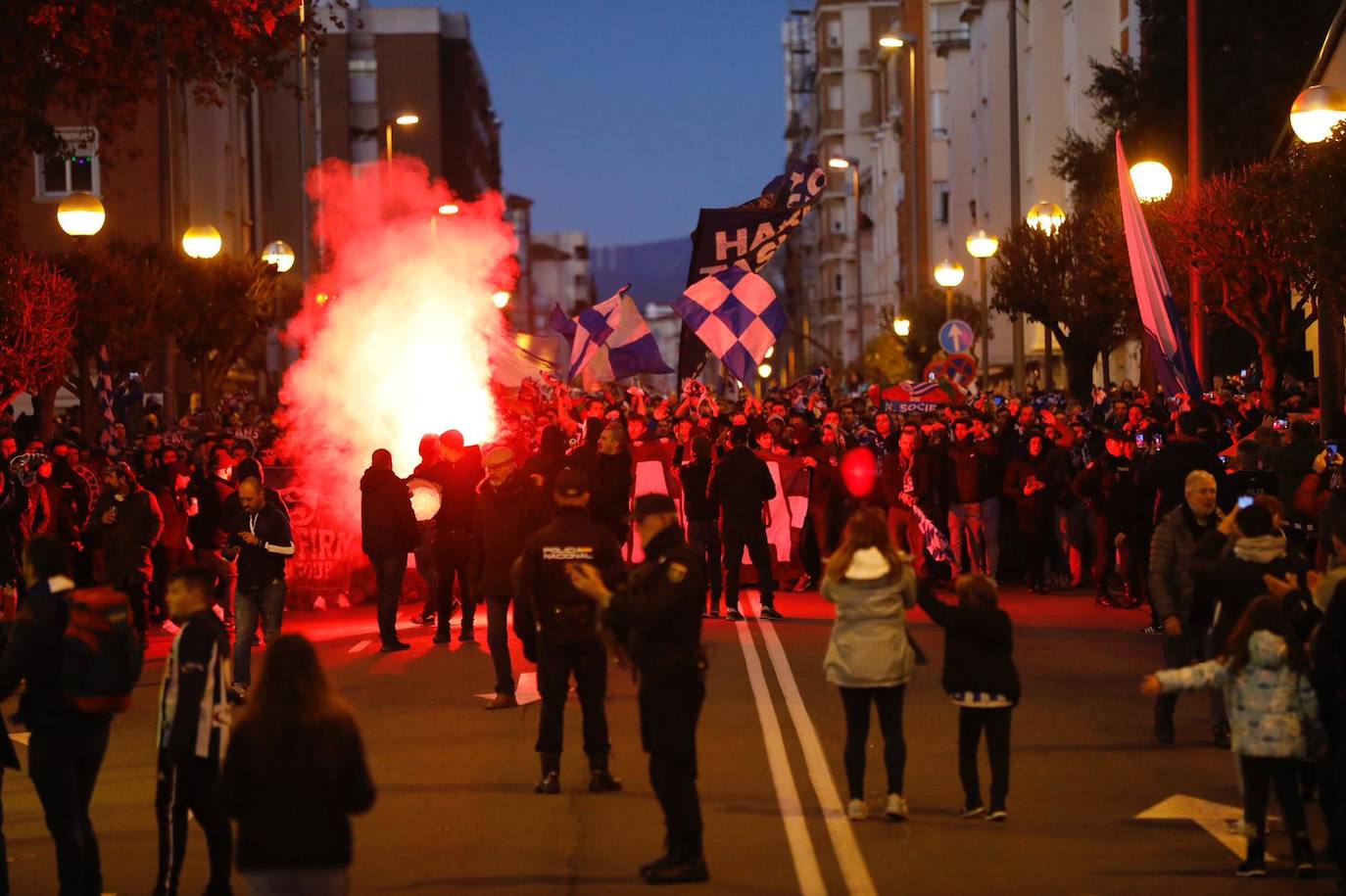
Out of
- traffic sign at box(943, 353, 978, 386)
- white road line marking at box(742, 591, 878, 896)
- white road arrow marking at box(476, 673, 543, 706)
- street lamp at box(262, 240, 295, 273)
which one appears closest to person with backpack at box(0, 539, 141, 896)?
white road line marking at box(742, 591, 878, 896)

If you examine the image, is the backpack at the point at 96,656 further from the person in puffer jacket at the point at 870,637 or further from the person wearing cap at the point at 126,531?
the person wearing cap at the point at 126,531

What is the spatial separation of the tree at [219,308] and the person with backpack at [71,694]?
34.4 metres

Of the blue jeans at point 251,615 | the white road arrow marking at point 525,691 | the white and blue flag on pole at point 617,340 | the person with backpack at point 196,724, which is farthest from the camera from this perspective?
the white and blue flag on pole at point 617,340

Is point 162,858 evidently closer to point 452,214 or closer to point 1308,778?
point 1308,778

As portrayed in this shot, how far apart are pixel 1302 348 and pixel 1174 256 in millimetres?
8721

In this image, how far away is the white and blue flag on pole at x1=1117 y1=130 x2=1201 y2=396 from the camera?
21.1 m

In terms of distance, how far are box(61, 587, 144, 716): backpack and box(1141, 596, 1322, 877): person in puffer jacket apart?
418cm

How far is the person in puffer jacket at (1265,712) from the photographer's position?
855 cm

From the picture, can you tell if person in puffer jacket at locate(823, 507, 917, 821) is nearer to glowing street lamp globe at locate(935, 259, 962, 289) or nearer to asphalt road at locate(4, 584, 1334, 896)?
asphalt road at locate(4, 584, 1334, 896)

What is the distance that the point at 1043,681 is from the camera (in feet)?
47.8

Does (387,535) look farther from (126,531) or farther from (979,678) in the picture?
(979,678)

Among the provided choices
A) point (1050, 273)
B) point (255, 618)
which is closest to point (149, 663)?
point (255, 618)

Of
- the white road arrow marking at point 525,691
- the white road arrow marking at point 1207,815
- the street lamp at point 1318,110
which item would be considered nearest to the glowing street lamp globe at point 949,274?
the street lamp at point 1318,110

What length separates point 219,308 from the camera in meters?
44.1
